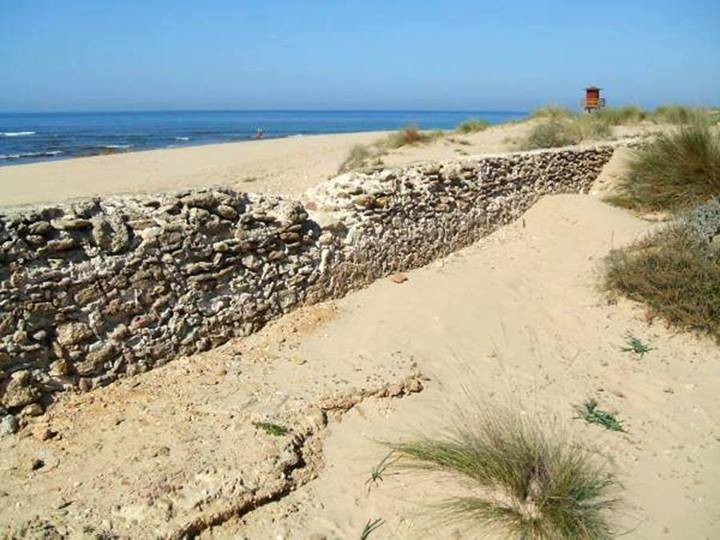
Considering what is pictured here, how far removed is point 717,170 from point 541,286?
13.2ft

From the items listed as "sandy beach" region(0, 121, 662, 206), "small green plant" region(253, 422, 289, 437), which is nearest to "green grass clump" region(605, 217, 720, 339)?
"small green plant" region(253, 422, 289, 437)

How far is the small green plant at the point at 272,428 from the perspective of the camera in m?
4.08

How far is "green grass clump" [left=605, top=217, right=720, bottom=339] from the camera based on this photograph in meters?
6.36

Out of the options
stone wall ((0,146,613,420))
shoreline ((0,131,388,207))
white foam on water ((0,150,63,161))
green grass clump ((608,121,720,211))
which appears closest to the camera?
stone wall ((0,146,613,420))

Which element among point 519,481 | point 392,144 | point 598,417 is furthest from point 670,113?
point 519,481

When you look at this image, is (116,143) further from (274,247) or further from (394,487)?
(394,487)

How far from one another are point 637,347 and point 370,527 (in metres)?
3.89

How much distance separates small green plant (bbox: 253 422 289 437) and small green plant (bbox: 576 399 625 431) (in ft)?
8.25

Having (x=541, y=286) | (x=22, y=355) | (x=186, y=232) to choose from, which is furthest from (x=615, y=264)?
(x=22, y=355)

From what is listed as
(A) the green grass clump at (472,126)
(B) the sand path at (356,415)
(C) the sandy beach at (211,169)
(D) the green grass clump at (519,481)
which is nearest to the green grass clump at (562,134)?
(C) the sandy beach at (211,169)

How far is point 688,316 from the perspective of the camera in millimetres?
6340

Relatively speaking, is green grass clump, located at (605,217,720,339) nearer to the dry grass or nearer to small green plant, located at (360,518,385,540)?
small green plant, located at (360,518,385,540)

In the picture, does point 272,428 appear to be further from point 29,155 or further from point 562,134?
point 29,155

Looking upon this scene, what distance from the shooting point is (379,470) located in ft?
13.2
